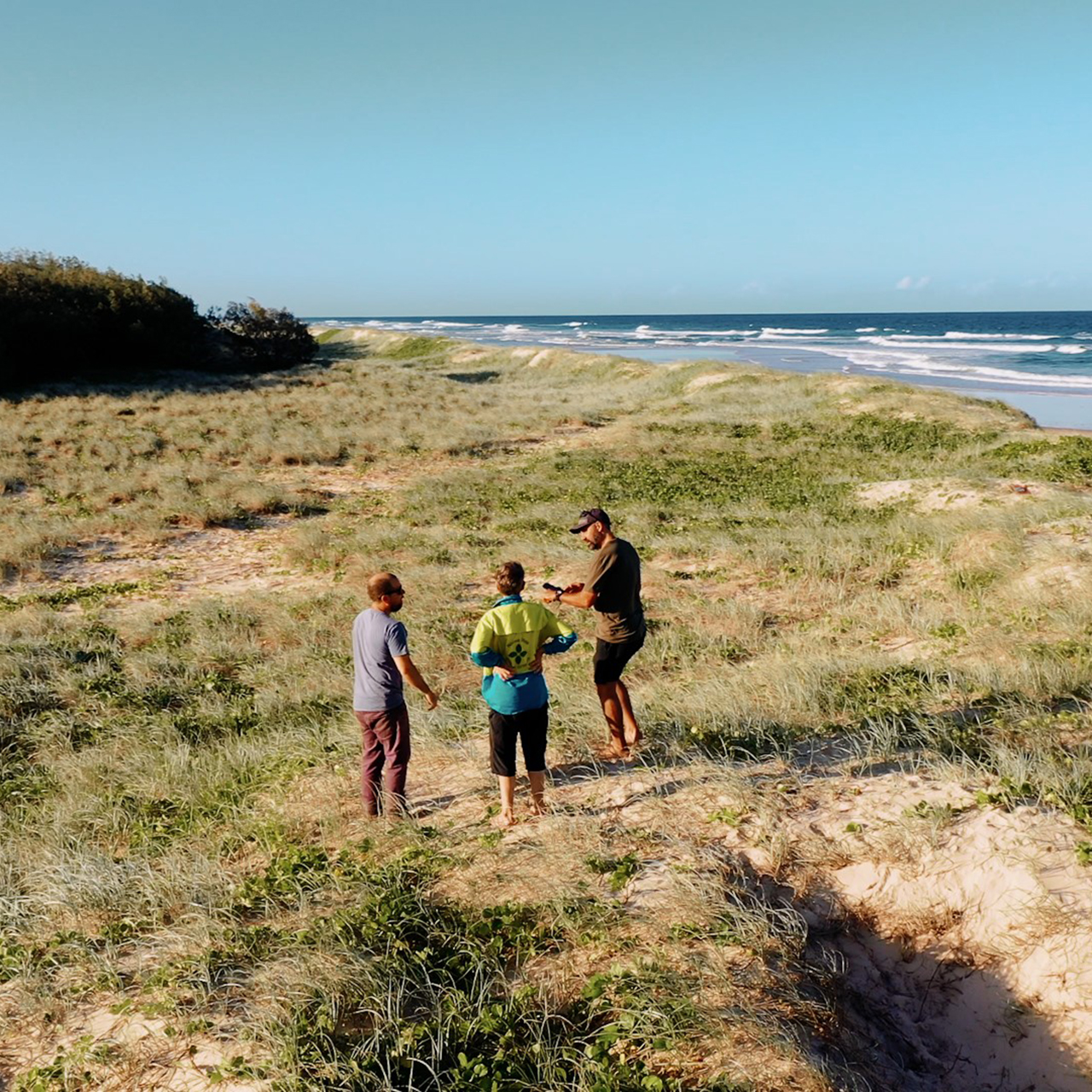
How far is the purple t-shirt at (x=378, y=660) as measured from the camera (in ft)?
16.4

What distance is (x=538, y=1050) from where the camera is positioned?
326 centimetres

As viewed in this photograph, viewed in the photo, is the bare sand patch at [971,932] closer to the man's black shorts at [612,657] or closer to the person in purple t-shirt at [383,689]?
the man's black shorts at [612,657]

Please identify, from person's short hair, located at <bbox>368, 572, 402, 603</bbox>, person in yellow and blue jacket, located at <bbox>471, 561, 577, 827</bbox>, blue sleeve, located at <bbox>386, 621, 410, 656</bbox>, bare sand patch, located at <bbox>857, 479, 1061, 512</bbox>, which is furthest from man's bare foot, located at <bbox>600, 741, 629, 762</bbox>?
bare sand patch, located at <bbox>857, 479, 1061, 512</bbox>

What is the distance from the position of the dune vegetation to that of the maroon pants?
9.2 inches

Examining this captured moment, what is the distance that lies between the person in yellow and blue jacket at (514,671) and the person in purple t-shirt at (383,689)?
1.54 ft

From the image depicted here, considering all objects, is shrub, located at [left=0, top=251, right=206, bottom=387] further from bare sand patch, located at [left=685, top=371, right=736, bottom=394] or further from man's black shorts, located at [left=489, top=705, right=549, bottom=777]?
man's black shorts, located at [left=489, top=705, right=549, bottom=777]

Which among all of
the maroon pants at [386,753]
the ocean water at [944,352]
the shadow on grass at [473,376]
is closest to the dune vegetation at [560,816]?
the maroon pants at [386,753]

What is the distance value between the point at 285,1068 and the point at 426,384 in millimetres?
39160

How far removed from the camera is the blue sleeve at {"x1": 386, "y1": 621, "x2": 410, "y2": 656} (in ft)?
16.3

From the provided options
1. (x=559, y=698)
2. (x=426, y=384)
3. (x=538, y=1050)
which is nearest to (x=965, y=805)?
(x=538, y=1050)

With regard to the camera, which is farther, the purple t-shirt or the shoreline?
the shoreline

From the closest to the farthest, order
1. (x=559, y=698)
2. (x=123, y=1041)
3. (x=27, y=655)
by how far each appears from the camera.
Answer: (x=123, y=1041)
(x=559, y=698)
(x=27, y=655)

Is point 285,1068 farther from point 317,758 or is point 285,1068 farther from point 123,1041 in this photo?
point 317,758

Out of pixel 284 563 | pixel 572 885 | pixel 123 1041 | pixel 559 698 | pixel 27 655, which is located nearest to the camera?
pixel 123 1041
